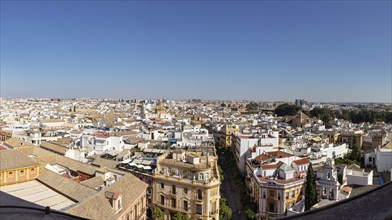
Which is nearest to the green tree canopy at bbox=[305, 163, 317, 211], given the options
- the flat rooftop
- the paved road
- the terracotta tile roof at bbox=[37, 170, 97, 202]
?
the paved road

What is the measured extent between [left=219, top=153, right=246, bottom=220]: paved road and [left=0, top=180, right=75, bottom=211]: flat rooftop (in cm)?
666

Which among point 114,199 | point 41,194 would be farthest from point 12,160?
point 114,199

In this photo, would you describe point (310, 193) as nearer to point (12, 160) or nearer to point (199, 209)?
point (199, 209)

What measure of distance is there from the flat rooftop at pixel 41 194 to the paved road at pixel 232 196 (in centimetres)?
666

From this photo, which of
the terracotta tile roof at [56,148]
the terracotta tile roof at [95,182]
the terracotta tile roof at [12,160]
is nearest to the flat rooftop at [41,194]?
the terracotta tile roof at [12,160]

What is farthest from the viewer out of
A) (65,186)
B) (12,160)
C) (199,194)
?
(199,194)

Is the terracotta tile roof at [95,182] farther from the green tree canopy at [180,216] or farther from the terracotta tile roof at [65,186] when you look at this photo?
the green tree canopy at [180,216]

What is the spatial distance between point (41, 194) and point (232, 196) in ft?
28.3

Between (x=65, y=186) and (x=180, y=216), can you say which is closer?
(x=65, y=186)

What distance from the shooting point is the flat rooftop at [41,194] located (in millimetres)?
6508

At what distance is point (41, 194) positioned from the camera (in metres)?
7.04

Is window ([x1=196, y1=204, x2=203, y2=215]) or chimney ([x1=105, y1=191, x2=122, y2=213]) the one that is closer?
chimney ([x1=105, y1=191, x2=122, y2=213])

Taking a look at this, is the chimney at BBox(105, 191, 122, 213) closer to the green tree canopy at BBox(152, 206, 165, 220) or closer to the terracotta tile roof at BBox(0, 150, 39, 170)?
the terracotta tile roof at BBox(0, 150, 39, 170)

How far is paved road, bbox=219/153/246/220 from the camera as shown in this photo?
12.0 metres
